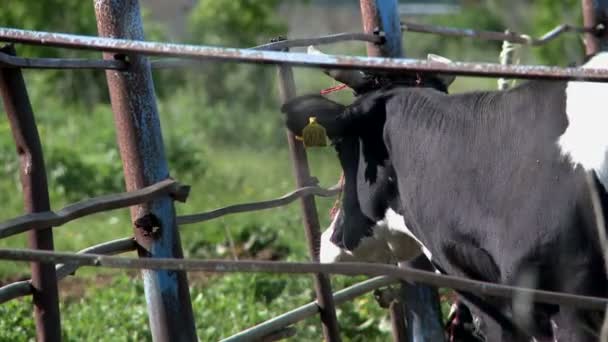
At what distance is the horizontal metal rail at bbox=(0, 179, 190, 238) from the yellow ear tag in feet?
2.49

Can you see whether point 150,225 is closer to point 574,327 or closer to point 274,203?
point 274,203

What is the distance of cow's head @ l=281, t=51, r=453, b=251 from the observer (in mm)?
3766

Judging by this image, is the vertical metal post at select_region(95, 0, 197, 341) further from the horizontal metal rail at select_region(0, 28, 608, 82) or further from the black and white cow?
the black and white cow

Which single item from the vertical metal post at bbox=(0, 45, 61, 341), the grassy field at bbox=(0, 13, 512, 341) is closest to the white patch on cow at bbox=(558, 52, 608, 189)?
the vertical metal post at bbox=(0, 45, 61, 341)

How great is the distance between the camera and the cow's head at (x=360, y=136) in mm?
3766

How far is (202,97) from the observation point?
14.2 metres

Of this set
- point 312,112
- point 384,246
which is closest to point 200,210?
point 384,246

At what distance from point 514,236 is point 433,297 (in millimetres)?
991

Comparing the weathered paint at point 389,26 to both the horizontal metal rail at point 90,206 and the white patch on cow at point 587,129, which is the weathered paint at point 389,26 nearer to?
the white patch on cow at point 587,129

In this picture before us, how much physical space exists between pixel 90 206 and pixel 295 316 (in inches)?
53.4

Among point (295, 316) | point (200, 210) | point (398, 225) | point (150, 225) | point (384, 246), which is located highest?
point (150, 225)

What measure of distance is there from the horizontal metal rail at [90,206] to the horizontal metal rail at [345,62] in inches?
18.5

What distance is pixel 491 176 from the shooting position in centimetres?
334

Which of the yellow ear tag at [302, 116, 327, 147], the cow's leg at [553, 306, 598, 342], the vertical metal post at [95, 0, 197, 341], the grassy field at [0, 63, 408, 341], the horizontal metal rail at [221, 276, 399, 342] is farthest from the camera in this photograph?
the grassy field at [0, 63, 408, 341]
